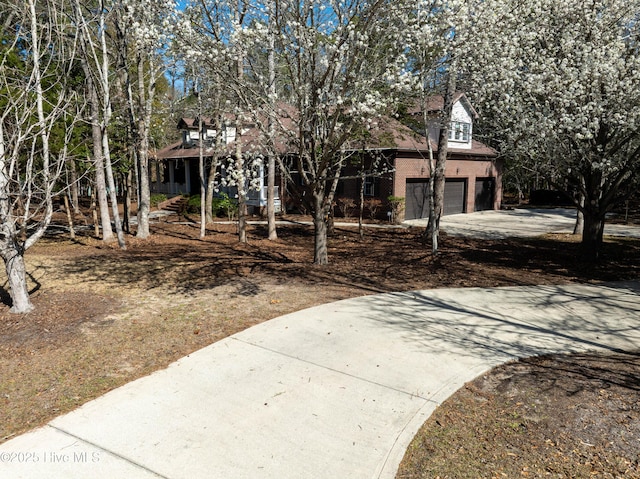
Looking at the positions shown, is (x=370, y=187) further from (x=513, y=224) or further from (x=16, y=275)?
(x=16, y=275)

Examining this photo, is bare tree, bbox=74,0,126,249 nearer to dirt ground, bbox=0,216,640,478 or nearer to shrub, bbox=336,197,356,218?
dirt ground, bbox=0,216,640,478

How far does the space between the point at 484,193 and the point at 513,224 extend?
740 cm

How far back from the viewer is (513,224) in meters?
22.2

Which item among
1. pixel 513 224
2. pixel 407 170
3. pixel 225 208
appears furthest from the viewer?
pixel 225 208

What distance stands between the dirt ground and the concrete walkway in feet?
1.04

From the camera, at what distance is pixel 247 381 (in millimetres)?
5273

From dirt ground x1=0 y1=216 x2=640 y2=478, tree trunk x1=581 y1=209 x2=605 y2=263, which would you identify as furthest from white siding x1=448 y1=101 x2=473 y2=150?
tree trunk x1=581 y1=209 x2=605 y2=263

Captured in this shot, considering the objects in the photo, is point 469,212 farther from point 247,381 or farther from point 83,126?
point 247,381

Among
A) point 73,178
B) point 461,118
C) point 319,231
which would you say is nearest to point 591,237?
point 319,231

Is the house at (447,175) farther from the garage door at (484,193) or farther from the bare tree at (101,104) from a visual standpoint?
the bare tree at (101,104)

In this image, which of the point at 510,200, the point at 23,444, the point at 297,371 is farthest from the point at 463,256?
the point at 510,200

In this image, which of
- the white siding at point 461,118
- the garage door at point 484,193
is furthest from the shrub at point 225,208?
the garage door at point 484,193

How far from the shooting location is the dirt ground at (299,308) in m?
4.20

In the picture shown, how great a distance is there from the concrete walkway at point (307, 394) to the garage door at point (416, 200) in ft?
49.7
